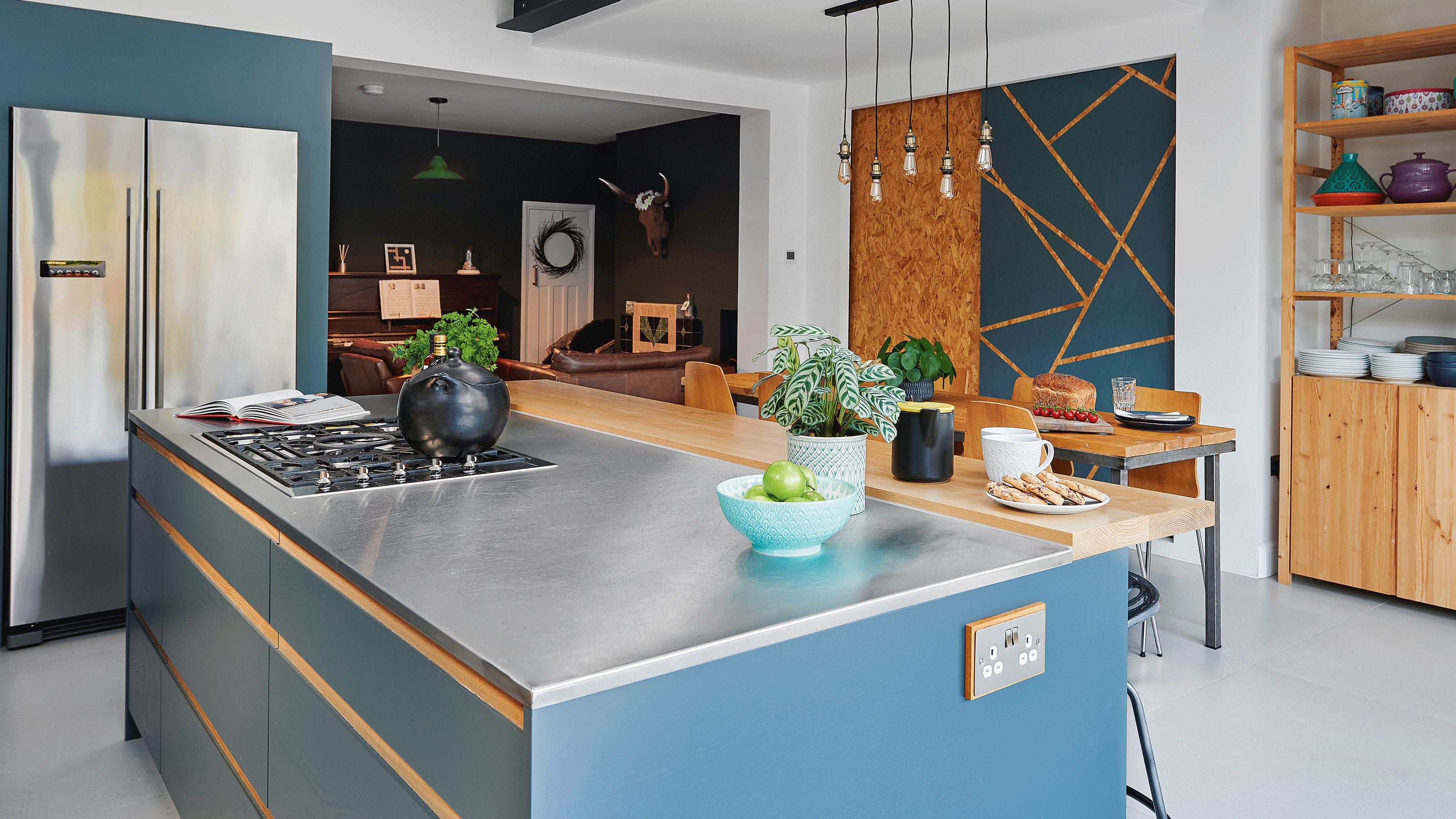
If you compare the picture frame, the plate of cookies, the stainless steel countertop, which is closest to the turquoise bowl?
the stainless steel countertop

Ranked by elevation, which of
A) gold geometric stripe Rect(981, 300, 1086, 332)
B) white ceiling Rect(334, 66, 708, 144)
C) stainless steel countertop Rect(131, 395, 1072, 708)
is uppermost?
white ceiling Rect(334, 66, 708, 144)

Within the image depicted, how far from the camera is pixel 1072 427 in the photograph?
363 cm

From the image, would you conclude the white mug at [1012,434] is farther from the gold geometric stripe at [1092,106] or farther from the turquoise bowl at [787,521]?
the gold geometric stripe at [1092,106]

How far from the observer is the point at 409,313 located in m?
9.27

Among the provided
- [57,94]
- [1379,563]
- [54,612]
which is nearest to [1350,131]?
[1379,563]

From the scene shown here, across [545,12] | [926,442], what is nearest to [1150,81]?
[545,12]

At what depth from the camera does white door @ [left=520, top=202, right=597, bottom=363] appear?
10195 millimetres

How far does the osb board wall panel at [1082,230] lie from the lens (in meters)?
4.92

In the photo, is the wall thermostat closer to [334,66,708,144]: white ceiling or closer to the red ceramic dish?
the red ceramic dish

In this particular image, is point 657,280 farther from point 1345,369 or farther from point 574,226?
point 1345,369

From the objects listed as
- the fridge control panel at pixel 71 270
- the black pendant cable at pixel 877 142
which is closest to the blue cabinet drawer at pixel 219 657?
the fridge control panel at pixel 71 270

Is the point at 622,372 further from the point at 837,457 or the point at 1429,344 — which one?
the point at 837,457

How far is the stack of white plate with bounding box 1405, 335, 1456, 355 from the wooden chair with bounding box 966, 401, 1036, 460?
6.12 ft

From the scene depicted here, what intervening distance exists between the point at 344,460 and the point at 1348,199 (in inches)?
156
